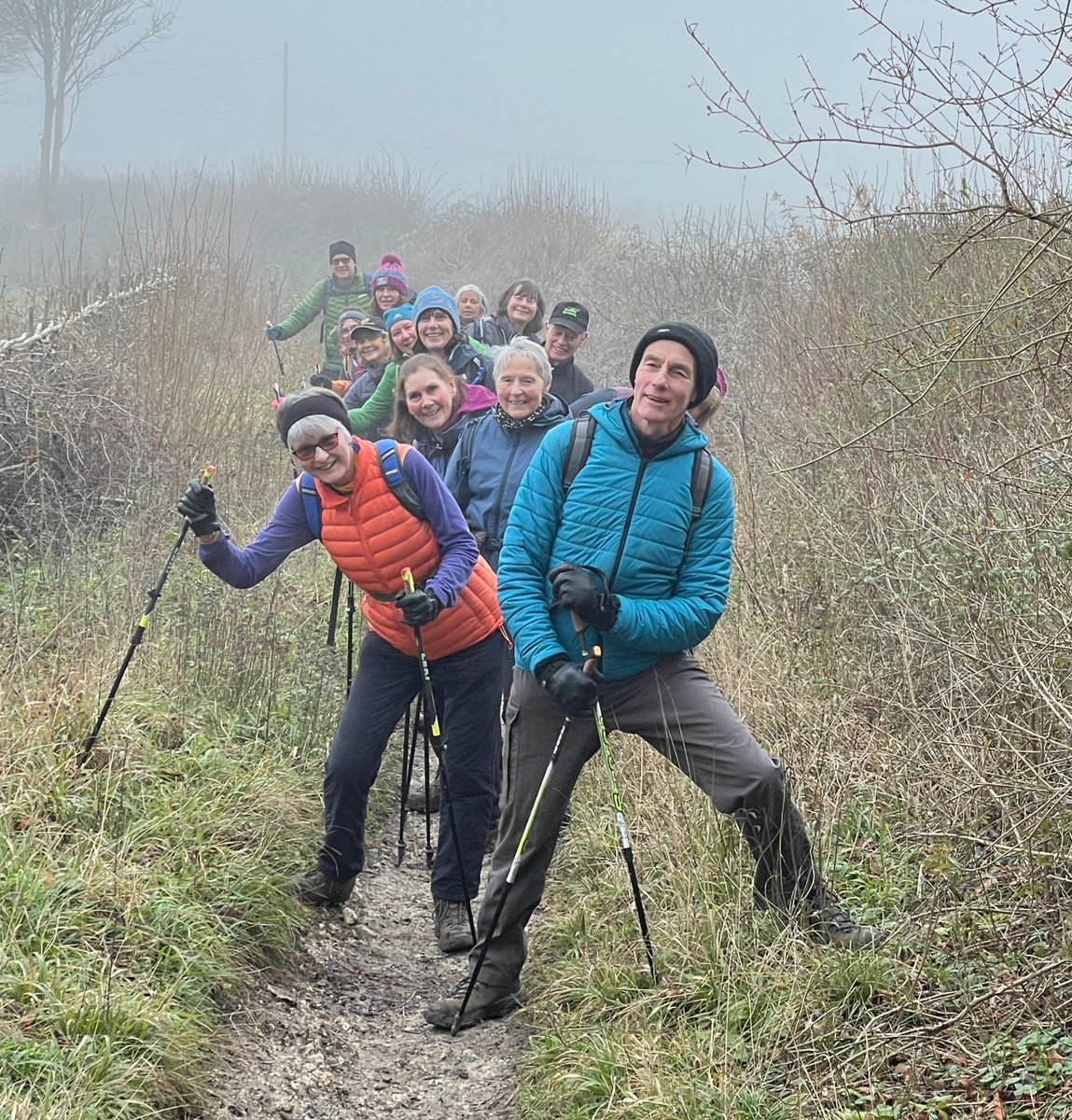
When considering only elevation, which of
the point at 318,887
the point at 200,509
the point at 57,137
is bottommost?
the point at 318,887

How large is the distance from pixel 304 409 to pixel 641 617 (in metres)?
1.84

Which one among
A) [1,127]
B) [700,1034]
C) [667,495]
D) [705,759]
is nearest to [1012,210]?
[667,495]

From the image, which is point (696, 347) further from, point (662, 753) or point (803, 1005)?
point (803, 1005)

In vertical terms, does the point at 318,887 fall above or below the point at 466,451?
below

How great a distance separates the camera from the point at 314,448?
4395 millimetres

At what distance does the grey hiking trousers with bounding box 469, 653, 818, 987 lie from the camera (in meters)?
3.55

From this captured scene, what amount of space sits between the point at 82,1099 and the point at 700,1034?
1676 millimetres

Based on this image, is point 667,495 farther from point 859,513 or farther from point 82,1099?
point 859,513

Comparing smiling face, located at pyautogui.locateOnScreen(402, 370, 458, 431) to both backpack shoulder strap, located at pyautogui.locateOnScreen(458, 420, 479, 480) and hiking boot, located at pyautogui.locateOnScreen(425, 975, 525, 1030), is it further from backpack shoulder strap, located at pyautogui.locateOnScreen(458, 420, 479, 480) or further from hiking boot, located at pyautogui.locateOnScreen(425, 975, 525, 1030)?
hiking boot, located at pyautogui.locateOnScreen(425, 975, 525, 1030)

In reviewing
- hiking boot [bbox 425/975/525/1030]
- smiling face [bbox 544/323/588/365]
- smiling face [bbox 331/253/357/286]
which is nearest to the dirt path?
hiking boot [bbox 425/975/525/1030]

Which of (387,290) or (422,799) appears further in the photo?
(387,290)

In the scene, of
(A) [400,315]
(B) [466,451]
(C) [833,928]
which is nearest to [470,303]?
(A) [400,315]

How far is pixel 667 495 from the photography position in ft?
12.2

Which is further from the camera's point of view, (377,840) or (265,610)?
(265,610)
